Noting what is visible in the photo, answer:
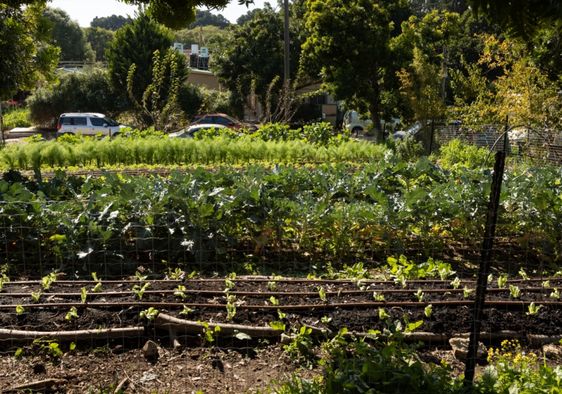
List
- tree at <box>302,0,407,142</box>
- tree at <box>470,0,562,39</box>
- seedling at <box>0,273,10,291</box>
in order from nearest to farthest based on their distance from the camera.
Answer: tree at <box>470,0,562,39</box>
seedling at <box>0,273,10,291</box>
tree at <box>302,0,407,142</box>

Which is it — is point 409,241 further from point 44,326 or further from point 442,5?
point 442,5

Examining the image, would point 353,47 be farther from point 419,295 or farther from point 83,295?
point 83,295

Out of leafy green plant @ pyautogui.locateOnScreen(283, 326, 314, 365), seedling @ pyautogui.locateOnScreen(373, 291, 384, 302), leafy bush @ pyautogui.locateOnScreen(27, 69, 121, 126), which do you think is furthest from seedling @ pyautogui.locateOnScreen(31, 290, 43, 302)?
leafy bush @ pyautogui.locateOnScreen(27, 69, 121, 126)

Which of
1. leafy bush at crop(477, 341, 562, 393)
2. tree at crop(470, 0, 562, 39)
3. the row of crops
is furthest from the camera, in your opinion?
the row of crops

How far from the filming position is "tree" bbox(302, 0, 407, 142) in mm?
22250

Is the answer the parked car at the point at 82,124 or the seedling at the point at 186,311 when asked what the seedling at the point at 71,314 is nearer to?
the seedling at the point at 186,311

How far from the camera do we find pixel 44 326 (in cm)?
425

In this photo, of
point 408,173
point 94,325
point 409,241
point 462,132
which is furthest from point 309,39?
point 94,325

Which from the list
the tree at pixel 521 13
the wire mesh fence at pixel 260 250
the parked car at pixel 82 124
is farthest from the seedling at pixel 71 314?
the parked car at pixel 82 124

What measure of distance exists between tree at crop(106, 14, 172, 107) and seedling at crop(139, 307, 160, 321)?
29839 millimetres

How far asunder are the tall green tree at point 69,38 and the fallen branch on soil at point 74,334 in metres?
59.6

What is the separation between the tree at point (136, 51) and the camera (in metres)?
33.0

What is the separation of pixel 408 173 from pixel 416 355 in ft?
13.9

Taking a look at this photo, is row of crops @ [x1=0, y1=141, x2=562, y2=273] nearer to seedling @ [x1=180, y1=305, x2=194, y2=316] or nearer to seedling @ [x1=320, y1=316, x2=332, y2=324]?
seedling @ [x1=180, y1=305, x2=194, y2=316]
